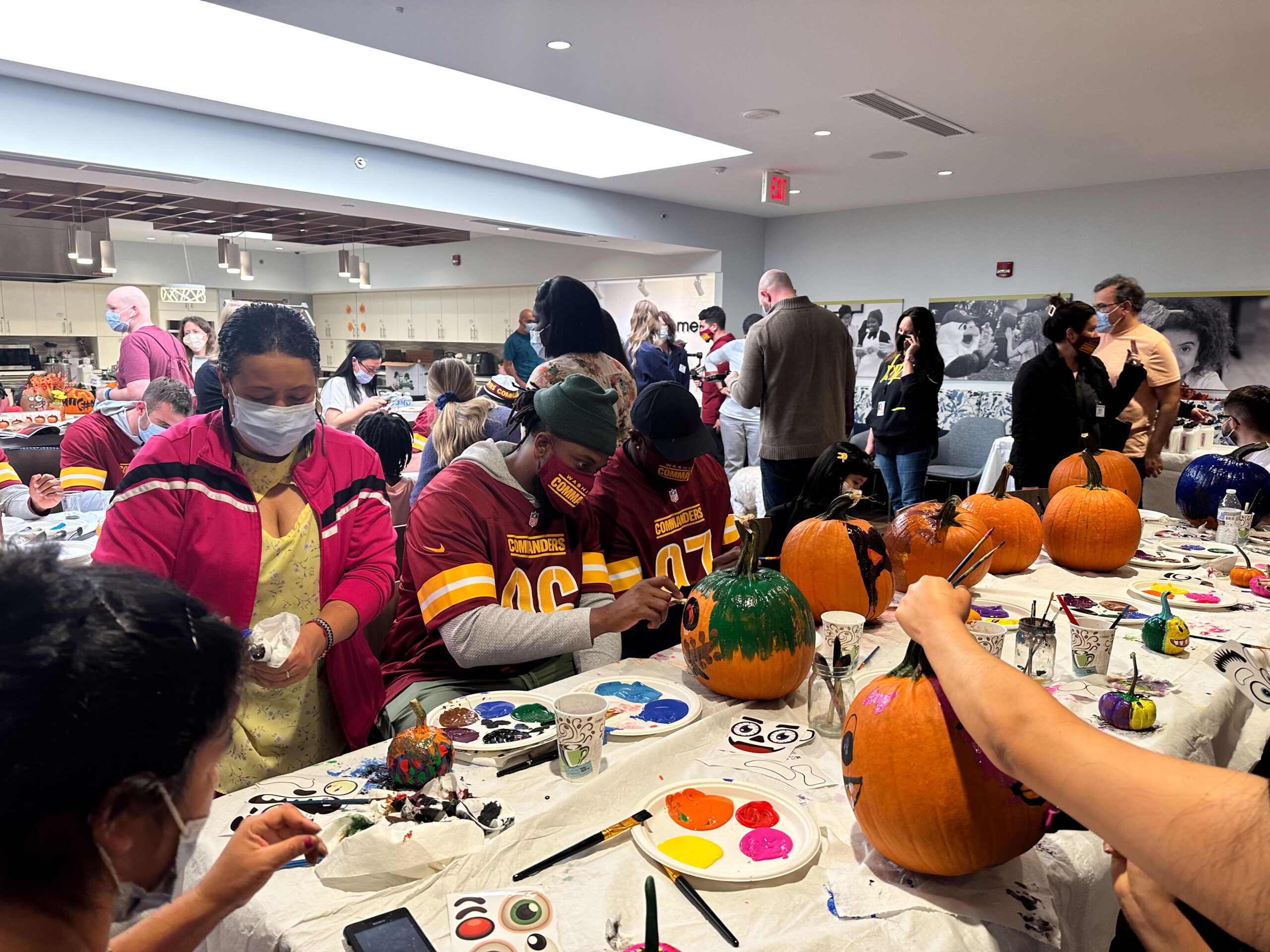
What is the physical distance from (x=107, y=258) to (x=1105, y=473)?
9509 mm

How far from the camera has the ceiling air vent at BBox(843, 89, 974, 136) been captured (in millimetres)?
5020

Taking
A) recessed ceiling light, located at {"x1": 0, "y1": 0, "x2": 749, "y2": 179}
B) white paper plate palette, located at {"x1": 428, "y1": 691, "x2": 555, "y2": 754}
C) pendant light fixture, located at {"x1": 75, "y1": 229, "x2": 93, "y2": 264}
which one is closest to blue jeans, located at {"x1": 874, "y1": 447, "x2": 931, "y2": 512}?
recessed ceiling light, located at {"x1": 0, "y1": 0, "x2": 749, "y2": 179}

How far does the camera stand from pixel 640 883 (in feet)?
3.65

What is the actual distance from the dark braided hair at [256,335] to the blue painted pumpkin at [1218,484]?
351 centimetres

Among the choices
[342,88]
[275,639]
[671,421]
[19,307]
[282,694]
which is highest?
[342,88]

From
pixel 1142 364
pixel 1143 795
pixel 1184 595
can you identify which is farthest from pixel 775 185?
pixel 1143 795

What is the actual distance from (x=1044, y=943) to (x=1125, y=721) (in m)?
0.70

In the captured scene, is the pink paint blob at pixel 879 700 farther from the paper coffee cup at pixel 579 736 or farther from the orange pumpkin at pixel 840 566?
the orange pumpkin at pixel 840 566

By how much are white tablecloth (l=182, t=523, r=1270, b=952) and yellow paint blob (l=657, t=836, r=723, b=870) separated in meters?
0.03

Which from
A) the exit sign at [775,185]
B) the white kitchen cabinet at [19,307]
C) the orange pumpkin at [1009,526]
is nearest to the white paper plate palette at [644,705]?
the orange pumpkin at [1009,526]

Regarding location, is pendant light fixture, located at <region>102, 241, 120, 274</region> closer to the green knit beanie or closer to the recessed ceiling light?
the recessed ceiling light

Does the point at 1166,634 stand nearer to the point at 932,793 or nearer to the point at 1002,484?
the point at 1002,484

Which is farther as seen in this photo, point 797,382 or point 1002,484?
point 797,382

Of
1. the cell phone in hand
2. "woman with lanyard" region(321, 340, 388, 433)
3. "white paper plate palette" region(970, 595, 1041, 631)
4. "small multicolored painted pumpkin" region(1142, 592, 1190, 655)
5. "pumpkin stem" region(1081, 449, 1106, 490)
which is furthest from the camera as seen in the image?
"woman with lanyard" region(321, 340, 388, 433)
